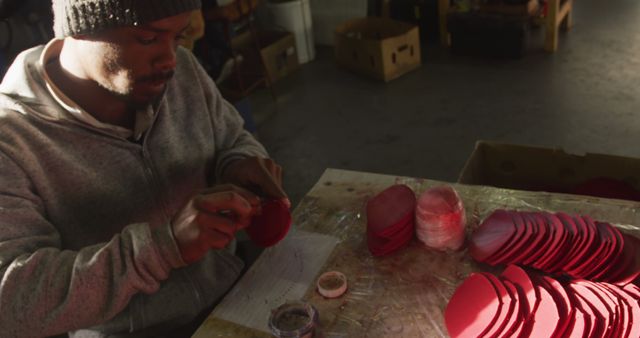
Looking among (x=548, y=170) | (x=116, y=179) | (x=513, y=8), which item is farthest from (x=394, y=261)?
(x=513, y=8)

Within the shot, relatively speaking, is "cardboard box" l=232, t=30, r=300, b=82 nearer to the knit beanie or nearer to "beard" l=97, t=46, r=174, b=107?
"beard" l=97, t=46, r=174, b=107

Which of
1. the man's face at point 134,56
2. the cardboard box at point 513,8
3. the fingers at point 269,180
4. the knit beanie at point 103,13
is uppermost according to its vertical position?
the knit beanie at point 103,13

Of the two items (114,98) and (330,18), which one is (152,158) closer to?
(114,98)

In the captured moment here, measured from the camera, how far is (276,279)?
1.37 meters

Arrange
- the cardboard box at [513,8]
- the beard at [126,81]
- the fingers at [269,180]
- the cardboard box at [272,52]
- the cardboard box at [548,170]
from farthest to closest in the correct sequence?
the cardboard box at [272,52] < the cardboard box at [513,8] < the cardboard box at [548,170] < the fingers at [269,180] < the beard at [126,81]

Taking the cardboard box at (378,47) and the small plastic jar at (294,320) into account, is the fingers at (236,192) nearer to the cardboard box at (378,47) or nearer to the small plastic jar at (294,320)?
the small plastic jar at (294,320)

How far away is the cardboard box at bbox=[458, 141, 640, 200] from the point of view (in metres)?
1.78

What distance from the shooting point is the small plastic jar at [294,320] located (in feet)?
3.83

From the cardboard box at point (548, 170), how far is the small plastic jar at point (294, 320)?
77 centimetres

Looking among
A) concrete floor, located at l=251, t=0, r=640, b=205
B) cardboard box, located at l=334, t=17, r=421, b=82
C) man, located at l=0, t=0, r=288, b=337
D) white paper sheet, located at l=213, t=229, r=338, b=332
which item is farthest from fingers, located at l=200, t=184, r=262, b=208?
cardboard box, located at l=334, t=17, r=421, b=82

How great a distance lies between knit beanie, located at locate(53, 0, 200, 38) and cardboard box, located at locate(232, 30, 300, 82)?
3.02 m

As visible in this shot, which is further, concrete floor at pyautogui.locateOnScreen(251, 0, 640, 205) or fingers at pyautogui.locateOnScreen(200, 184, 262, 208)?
concrete floor at pyautogui.locateOnScreen(251, 0, 640, 205)

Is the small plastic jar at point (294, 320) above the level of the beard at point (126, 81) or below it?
below

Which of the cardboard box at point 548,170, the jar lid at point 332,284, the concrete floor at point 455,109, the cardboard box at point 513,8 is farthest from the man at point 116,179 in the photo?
the cardboard box at point 513,8
